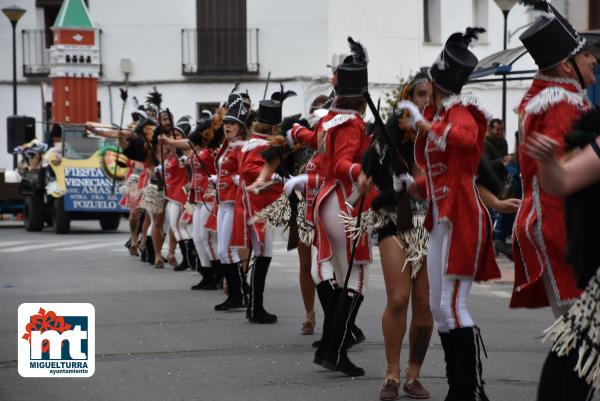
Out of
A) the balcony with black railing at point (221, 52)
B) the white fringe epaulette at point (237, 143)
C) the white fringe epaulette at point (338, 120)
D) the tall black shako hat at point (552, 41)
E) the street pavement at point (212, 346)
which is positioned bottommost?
the street pavement at point (212, 346)

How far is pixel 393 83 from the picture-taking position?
38.4 m

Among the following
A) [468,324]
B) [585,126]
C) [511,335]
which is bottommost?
[511,335]

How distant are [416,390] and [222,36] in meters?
32.5

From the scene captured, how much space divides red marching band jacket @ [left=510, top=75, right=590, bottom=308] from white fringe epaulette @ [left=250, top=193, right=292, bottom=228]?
14.8 feet

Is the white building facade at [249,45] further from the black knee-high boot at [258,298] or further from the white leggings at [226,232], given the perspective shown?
the black knee-high boot at [258,298]

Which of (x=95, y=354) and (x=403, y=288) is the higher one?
(x=403, y=288)

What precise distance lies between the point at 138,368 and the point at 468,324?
2640 mm

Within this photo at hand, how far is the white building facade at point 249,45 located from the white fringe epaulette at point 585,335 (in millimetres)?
33500

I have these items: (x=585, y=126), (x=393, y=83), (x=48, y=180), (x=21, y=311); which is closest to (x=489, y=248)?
(x=585, y=126)

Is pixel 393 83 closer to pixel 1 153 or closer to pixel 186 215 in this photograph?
pixel 1 153

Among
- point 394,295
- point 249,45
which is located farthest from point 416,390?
point 249,45

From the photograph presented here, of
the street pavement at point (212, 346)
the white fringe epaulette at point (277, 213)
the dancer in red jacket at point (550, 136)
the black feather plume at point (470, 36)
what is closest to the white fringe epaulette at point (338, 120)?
the black feather plume at point (470, 36)

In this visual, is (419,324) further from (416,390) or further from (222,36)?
(222,36)

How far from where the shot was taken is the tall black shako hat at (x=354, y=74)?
25.2 ft
